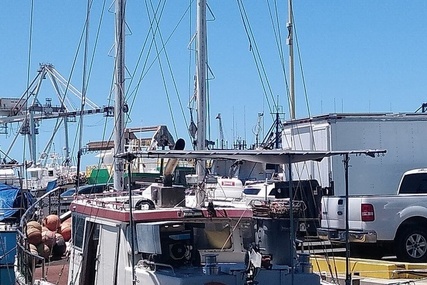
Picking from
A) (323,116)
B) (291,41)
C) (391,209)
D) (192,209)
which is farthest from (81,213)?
(291,41)

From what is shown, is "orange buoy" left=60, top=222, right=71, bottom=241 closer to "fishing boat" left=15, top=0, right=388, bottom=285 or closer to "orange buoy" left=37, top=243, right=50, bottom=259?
"orange buoy" left=37, top=243, right=50, bottom=259

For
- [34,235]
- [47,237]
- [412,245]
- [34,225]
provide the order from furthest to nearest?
[47,237], [34,225], [34,235], [412,245]

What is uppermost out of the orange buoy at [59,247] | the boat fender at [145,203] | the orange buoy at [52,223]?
the boat fender at [145,203]

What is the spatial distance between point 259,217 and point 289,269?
88 centimetres

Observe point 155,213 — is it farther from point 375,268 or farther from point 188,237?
point 375,268

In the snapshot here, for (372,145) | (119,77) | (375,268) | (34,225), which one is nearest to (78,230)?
(119,77)

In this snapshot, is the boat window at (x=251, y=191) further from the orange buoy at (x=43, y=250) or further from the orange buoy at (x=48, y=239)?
the orange buoy at (x=43, y=250)

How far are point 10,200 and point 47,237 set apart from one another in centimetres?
430

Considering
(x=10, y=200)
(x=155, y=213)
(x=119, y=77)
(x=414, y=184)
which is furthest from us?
(x=10, y=200)

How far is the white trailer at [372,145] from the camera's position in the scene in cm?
1866

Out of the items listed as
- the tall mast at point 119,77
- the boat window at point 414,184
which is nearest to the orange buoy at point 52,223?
the tall mast at point 119,77

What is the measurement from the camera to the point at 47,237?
20.2 metres

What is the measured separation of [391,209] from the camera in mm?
15859

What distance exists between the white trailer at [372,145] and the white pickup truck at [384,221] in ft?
7.70
